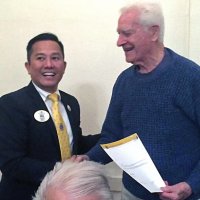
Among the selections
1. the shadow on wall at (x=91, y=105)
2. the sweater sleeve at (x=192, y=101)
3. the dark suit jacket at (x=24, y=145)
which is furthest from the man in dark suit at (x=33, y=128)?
the sweater sleeve at (x=192, y=101)

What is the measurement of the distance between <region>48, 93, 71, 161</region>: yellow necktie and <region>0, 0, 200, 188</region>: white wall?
1.46 ft

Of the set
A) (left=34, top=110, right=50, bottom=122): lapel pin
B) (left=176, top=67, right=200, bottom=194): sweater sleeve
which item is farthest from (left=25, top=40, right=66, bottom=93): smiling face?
(left=176, top=67, right=200, bottom=194): sweater sleeve

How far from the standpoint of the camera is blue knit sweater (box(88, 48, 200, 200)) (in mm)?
1397

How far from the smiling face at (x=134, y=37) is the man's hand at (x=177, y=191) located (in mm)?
543

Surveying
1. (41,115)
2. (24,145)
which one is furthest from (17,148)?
(41,115)

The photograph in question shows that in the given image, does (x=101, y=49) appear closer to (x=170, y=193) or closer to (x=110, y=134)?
(x=110, y=134)

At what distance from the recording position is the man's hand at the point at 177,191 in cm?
133

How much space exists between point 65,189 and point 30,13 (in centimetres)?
149

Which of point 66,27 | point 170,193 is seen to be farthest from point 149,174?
point 66,27

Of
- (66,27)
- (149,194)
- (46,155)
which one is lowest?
(149,194)

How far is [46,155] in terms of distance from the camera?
5.61 feet

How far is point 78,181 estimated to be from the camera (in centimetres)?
100

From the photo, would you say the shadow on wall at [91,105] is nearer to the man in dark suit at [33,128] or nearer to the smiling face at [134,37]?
the man in dark suit at [33,128]

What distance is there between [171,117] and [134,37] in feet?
1.20
